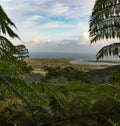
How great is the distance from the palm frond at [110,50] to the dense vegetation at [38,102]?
133 cm

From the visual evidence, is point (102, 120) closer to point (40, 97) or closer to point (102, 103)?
point (102, 103)

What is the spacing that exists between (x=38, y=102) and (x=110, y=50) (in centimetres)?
350

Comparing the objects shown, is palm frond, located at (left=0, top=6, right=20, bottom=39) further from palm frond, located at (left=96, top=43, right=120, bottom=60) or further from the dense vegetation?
palm frond, located at (left=96, top=43, right=120, bottom=60)

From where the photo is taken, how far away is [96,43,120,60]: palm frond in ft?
26.8

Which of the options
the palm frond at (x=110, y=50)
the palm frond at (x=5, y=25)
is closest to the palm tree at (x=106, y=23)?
the palm frond at (x=110, y=50)

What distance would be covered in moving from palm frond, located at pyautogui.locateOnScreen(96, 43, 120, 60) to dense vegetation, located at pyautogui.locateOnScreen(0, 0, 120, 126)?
133 cm

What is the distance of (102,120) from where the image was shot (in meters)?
6.04

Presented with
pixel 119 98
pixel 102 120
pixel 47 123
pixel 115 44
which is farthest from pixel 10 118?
pixel 115 44

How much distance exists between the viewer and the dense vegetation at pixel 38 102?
15.8 ft

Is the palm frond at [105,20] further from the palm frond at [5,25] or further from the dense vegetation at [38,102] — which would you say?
the palm frond at [5,25]

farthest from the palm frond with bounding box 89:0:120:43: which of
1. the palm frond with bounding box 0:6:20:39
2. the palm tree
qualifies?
the palm frond with bounding box 0:6:20:39

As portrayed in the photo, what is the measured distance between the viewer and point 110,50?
828 centimetres

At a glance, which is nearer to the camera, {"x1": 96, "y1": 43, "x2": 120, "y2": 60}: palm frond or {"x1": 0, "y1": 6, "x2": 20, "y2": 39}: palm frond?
{"x1": 0, "y1": 6, "x2": 20, "y2": 39}: palm frond

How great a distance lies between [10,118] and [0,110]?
0.18m
